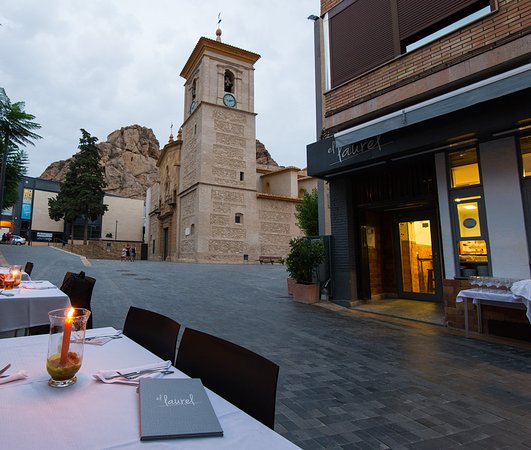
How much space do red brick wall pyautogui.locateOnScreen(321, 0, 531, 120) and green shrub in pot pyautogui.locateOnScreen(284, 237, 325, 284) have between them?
359 cm

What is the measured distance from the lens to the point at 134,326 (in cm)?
234

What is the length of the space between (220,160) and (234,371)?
2788cm

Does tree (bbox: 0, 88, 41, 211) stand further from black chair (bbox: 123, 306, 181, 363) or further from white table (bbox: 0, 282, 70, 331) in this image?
black chair (bbox: 123, 306, 181, 363)

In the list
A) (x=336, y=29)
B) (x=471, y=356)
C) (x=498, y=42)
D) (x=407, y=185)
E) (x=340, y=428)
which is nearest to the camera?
(x=340, y=428)

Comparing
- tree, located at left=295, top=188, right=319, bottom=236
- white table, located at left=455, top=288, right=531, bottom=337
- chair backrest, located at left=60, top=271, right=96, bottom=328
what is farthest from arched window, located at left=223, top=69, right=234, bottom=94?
white table, located at left=455, top=288, right=531, bottom=337

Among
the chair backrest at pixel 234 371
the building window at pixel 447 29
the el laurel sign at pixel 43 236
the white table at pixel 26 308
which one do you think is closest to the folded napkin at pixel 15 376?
the chair backrest at pixel 234 371

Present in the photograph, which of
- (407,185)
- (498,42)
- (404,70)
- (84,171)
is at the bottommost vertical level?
(407,185)

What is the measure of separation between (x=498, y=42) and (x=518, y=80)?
59.2 inches

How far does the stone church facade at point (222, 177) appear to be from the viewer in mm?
27344

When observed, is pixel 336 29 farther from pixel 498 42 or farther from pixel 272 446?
pixel 272 446

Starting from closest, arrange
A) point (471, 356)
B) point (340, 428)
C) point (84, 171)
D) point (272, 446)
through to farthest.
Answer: point (272, 446) < point (340, 428) < point (471, 356) < point (84, 171)

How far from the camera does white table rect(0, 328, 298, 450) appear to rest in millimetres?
899

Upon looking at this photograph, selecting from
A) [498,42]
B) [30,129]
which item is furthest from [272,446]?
[30,129]

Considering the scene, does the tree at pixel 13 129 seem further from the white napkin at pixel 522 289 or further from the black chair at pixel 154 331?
the white napkin at pixel 522 289
